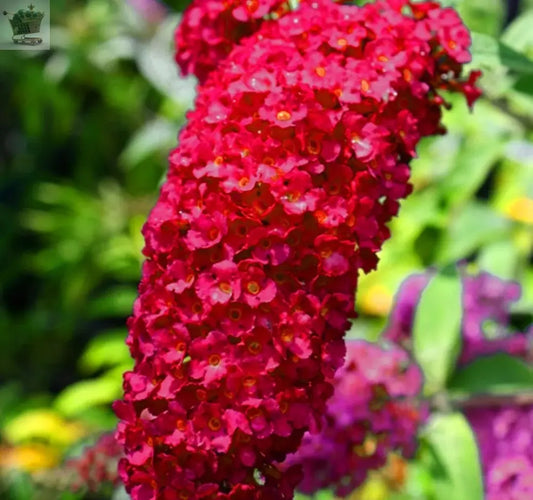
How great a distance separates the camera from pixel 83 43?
13.9 feet

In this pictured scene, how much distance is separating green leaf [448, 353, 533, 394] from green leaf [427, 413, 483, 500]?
123 millimetres

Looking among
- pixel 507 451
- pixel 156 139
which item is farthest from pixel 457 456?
pixel 156 139

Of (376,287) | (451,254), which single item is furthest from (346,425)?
(376,287)

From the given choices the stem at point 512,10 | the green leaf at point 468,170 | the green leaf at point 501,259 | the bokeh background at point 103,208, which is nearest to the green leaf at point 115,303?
the bokeh background at point 103,208

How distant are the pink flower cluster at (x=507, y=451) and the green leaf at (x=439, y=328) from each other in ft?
0.50

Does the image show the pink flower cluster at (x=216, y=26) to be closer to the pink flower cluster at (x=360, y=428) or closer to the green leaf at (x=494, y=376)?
the pink flower cluster at (x=360, y=428)

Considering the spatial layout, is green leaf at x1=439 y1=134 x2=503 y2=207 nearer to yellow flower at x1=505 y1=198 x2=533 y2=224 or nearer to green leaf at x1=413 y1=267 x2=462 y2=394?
green leaf at x1=413 y1=267 x2=462 y2=394

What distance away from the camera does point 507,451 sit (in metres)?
1.99

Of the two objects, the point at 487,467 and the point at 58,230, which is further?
the point at 58,230

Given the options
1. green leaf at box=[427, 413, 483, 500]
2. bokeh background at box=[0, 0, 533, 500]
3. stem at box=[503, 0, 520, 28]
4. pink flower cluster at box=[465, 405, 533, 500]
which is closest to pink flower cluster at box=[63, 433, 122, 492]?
bokeh background at box=[0, 0, 533, 500]

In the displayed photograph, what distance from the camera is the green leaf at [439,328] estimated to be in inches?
83.0

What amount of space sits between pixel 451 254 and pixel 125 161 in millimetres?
2301

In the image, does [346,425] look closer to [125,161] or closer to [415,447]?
[415,447]

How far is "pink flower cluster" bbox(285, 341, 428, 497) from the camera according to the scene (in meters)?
1.80
